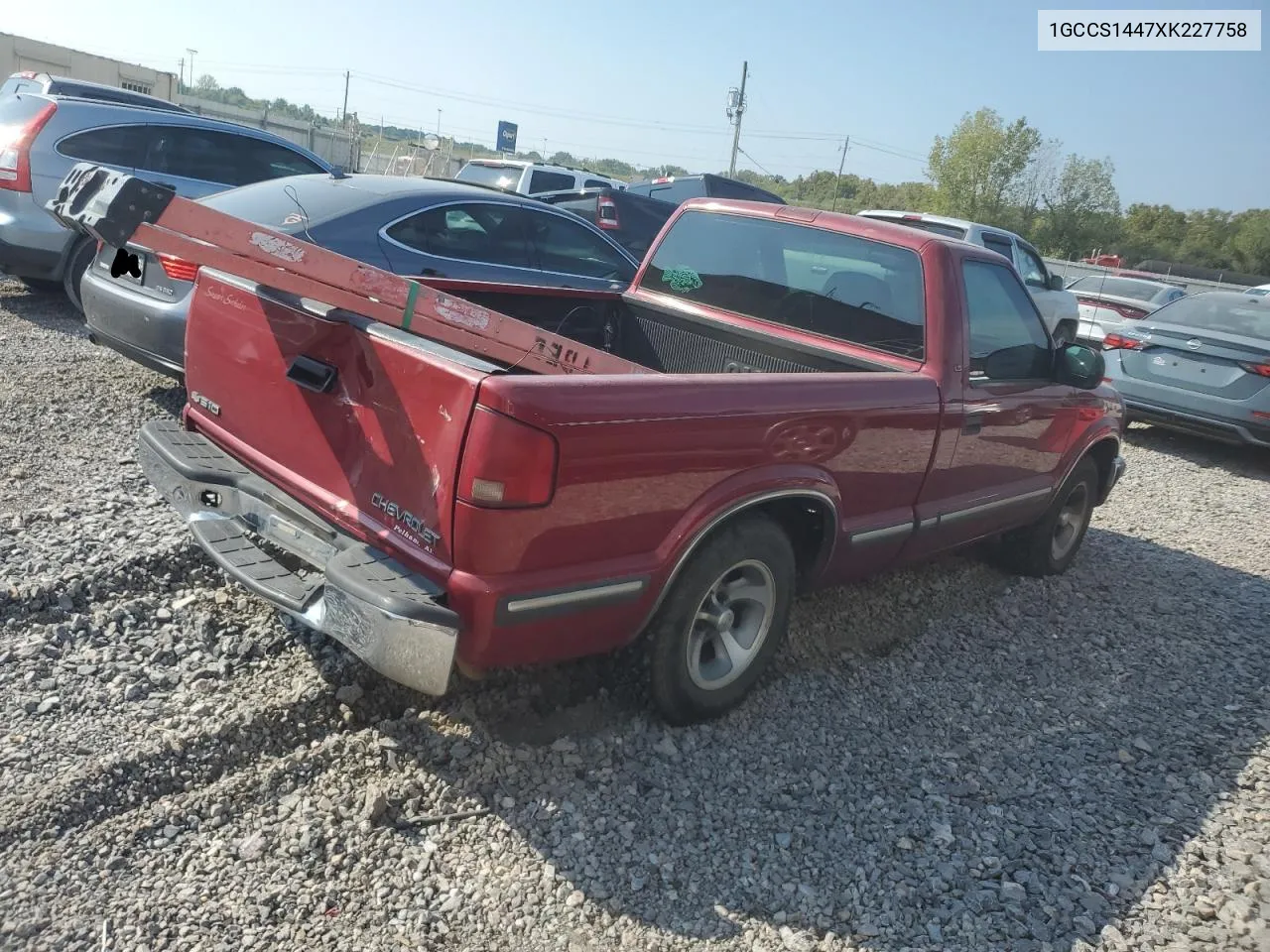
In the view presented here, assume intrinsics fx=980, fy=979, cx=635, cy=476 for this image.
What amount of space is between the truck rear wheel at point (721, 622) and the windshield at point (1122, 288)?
1209cm

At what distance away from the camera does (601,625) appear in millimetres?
2986

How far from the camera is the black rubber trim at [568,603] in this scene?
2.70 m

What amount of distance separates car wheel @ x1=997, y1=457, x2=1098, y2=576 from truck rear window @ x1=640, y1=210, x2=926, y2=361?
1.86m

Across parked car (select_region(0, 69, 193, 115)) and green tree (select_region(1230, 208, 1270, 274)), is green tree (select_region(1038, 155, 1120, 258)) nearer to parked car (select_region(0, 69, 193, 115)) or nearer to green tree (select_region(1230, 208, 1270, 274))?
green tree (select_region(1230, 208, 1270, 274))

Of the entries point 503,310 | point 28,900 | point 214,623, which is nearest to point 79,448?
point 214,623

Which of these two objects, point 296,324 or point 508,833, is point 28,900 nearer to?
point 508,833

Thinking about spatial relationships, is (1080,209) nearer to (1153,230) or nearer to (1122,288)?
(1153,230)

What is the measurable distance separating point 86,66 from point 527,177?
30265mm

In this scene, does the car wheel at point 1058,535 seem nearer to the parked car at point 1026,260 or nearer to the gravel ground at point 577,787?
the gravel ground at point 577,787

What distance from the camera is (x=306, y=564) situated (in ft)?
10.7

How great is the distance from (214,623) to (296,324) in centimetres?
129

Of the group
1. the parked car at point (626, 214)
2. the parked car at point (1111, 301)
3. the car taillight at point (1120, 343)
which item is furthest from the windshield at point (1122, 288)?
the parked car at point (626, 214)

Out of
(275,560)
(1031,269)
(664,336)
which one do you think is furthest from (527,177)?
(275,560)

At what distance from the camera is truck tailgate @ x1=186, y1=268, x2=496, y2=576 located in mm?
2689
